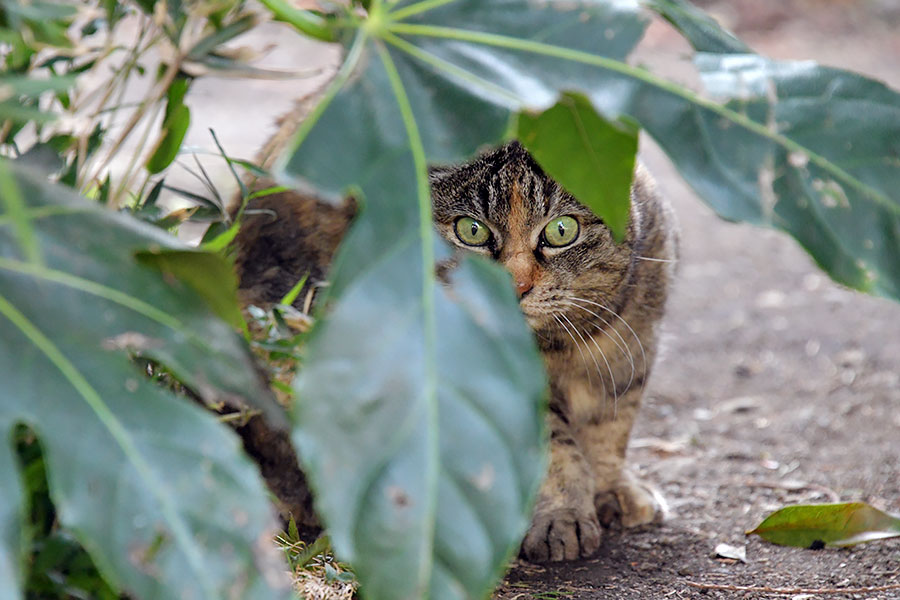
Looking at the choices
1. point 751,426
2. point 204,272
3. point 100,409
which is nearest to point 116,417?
point 100,409

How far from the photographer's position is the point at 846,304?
3.97 meters

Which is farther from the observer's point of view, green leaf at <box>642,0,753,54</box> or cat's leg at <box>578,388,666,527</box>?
cat's leg at <box>578,388,666,527</box>

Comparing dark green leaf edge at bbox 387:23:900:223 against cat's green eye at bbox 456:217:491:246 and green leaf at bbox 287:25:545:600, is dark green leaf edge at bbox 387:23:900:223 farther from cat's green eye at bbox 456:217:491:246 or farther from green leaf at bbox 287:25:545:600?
cat's green eye at bbox 456:217:491:246

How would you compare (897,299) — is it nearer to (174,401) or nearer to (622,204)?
(622,204)

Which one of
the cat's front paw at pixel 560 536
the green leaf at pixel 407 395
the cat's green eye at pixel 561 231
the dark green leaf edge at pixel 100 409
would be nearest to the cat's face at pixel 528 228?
the cat's green eye at pixel 561 231

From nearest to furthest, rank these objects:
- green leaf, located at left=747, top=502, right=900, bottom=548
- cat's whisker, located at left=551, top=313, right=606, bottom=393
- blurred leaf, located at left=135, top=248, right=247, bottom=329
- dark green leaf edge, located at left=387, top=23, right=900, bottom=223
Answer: blurred leaf, located at left=135, top=248, right=247, bottom=329, dark green leaf edge, located at left=387, top=23, right=900, bottom=223, green leaf, located at left=747, top=502, right=900, bottom=548, cat's whisker, located at left=551, top=313, right=606, bottom=393

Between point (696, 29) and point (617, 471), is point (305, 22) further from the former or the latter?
point (617, 471)

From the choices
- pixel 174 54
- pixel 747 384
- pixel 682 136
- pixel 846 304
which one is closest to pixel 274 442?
pixel 174 54

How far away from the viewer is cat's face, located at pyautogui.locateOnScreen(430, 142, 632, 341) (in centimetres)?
209

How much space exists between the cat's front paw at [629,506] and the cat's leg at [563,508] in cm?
6

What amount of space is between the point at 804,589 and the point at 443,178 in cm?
112

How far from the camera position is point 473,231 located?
6.99 ft

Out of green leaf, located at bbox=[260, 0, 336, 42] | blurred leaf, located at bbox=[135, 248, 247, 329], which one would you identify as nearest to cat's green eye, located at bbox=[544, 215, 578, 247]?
green leaf, located at bbox=[260, 0, 336, 42]

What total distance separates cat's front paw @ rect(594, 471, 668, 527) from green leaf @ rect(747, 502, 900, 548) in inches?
12.8
